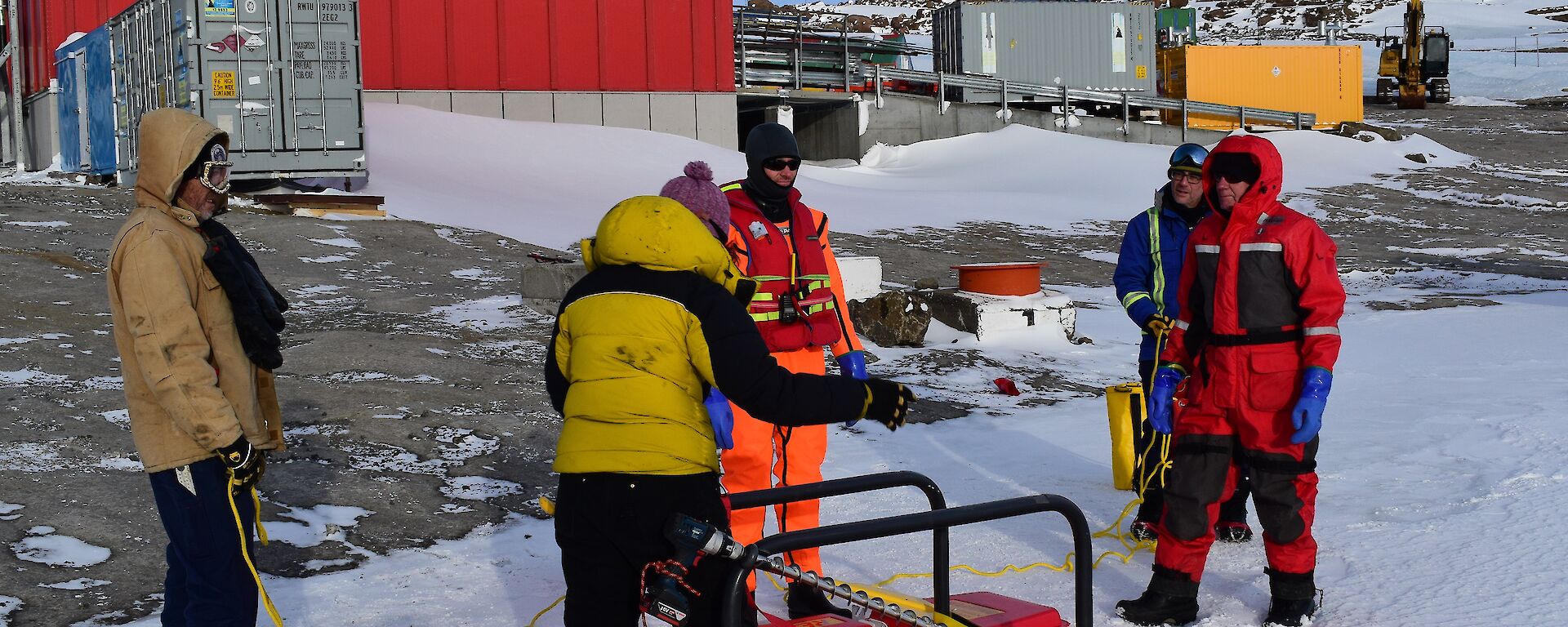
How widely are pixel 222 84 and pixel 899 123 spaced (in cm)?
1474

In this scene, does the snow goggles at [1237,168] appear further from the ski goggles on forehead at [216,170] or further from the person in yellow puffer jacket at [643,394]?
the ski goggles on forehead at [216,170]

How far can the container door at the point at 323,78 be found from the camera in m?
17.2

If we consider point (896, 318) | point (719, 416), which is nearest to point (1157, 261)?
point (719, 416)

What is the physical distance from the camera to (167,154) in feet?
11.7

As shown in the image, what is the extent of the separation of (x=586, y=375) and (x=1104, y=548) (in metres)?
3.11

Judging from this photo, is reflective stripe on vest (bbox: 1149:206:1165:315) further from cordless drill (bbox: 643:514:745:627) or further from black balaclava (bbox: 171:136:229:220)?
black balaclava (bbox: 171:136:229:220)

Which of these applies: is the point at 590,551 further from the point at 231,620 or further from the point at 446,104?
the point at 446,104

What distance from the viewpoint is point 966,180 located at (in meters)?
24.6

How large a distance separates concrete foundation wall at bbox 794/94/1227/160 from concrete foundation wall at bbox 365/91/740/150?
289cm

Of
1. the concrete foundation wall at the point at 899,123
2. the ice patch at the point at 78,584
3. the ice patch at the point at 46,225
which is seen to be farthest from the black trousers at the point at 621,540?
the concrete foundation wall at the point at 899,123

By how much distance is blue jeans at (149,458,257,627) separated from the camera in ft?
11.6

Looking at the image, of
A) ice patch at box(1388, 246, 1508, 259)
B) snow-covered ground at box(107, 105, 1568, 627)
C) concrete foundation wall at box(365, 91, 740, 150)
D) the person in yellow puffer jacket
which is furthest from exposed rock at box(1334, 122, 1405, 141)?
the person in yellow puffer jacket

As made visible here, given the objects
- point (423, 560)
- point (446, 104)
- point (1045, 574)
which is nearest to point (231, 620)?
point (423, 560)

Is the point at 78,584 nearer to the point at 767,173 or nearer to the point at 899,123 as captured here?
the point at 767,173
